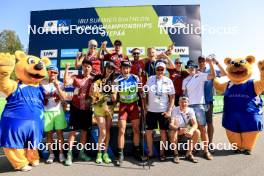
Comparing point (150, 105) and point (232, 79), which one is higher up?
point (232, 79)

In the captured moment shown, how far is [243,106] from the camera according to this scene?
6.25m

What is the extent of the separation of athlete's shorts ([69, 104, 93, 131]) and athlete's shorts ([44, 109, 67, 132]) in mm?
200

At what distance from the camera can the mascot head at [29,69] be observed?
5.54 meters

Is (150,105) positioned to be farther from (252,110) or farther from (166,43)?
(166,43)

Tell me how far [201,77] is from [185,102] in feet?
Answer: 2.48

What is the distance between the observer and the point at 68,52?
902 cm

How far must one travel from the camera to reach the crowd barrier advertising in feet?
28.9

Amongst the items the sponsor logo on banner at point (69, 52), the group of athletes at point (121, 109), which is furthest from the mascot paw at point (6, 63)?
the sponsor logo on banner at point (69, 52)

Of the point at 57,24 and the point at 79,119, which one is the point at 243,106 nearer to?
the point at 79,119

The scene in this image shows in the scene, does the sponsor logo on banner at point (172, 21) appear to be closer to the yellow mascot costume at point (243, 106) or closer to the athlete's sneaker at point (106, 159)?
the yellow mascot costume at point (243, 106)

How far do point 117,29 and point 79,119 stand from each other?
401 centimetres

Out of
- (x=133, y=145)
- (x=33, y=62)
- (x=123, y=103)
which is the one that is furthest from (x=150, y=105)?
(x=33, y=62)

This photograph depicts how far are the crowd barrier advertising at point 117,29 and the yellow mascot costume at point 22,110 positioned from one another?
130 inches

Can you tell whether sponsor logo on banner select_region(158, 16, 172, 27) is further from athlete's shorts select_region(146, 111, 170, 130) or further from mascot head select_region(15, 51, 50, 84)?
mascot head select_region(15, 51, 50, 84)
